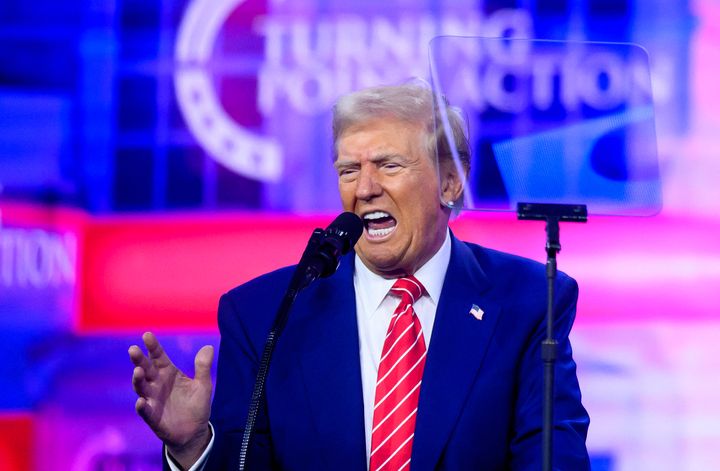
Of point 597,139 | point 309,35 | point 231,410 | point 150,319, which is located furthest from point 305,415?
point 309,35

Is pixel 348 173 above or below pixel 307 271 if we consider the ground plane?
above

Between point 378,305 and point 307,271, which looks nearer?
point 307,271

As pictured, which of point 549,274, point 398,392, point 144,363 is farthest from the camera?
point 398,392

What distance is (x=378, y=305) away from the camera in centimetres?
232

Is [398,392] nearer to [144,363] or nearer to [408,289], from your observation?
[408,289]

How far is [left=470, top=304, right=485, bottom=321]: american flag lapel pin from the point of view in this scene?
2.22m

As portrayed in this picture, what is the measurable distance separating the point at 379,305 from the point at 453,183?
0.51 metres

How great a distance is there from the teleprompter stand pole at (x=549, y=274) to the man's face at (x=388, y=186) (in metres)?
0.55

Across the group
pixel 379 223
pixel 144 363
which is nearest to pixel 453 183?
pixel 379 223

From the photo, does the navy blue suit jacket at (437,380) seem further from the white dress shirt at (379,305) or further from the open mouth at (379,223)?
the open mouth at (379,223)

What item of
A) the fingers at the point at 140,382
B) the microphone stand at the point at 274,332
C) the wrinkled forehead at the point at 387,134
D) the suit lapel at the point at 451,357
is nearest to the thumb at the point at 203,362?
the fingers at the point at 140,382

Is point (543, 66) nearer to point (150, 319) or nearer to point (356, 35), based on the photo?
point (356, 35)

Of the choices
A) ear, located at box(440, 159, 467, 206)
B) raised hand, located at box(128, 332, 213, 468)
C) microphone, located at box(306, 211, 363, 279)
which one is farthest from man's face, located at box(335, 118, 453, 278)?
raised hand, located at box(128, 332, 213, 468)

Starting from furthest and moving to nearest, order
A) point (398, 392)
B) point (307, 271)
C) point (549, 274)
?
point (398, 392)
point (307, 271)
point (549, 274)
